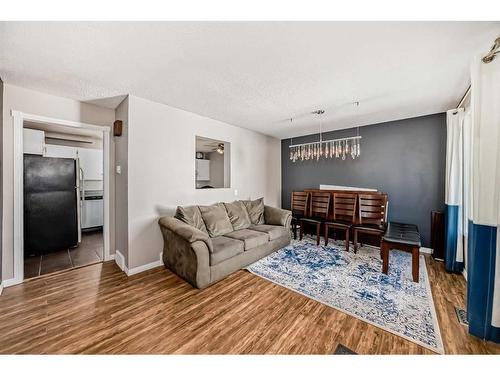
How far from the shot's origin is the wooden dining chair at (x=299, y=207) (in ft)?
14.2

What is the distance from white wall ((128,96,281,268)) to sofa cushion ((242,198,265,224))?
474 millimetres

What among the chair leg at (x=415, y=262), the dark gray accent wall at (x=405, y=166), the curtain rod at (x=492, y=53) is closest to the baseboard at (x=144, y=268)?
the chair leg at (x=415, y=262)

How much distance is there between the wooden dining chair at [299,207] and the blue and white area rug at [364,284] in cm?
78

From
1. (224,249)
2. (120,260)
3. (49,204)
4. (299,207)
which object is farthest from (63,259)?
(299,207)

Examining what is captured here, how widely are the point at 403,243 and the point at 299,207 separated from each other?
2.16m

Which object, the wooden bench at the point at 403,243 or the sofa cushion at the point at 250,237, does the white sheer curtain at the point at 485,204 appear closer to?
the wooden bench at the point at 403,243

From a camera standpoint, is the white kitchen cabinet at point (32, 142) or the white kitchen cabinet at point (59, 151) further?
the white kitchen cabinet at point (59, 151)

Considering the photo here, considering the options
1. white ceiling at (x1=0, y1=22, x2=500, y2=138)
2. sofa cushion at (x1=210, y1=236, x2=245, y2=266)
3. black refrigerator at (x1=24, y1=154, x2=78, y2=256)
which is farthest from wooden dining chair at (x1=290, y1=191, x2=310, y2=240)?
black refrigerator at (x1=24, y1=154, x2=78, y2=256)

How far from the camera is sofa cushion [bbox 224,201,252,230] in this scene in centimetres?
353

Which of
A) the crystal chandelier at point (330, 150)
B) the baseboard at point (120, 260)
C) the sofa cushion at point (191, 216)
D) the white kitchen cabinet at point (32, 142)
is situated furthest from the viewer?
the crystal chandelier at point (330, 150)

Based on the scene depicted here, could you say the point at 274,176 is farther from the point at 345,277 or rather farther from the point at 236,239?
the point at 345,277

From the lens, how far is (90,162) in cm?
463

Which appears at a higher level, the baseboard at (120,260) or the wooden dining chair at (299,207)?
the wooden dining chair at (299,207)

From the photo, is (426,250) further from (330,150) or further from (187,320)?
Answer: (187,320)
